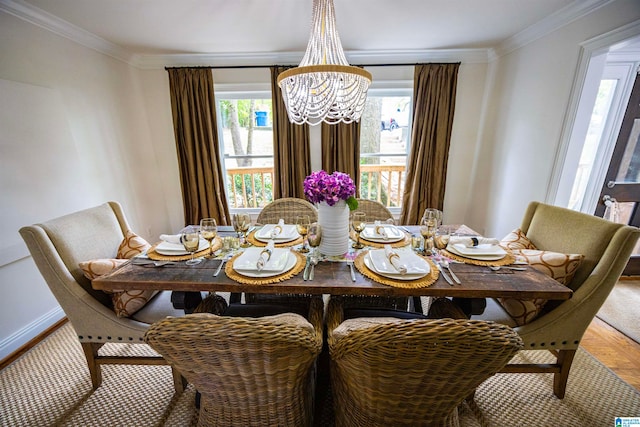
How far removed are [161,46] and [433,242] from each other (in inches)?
125

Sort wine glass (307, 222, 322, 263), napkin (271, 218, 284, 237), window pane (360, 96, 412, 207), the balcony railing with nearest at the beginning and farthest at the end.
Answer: wine glass (307, 222, 322, 263), napkin (271, 218, 284, 237), window pane (360, 96, 412, 207), the balcony railing

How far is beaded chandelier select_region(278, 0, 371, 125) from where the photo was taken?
1.38 metres

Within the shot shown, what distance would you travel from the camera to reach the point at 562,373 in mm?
1313

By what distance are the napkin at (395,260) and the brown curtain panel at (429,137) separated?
1.94m

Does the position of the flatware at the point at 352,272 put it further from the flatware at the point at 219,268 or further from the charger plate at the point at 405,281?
the flatware at the point at 219,268

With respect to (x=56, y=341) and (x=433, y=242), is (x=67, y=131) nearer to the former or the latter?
(x=56, y=341)

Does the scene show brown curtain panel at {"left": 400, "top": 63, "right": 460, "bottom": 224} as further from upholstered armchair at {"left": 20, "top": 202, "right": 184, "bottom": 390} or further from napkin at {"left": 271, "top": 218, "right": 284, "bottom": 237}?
upholstered armchair at {"left": 20, "top": 202, "right": 184, "bottom": 390}

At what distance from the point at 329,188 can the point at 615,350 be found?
2.29m

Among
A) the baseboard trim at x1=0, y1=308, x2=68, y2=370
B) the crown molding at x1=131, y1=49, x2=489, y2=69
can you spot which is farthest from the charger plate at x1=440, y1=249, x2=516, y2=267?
the baseboard trim at x1=0, y1=308, x2=68, y2=370

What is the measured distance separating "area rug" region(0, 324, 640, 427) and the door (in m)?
1.52

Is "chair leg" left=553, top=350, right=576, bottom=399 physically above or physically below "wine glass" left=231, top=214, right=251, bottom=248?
below

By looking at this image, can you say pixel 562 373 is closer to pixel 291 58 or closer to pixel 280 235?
pixel 280 235

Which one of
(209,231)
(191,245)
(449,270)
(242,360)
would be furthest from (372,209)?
(242,360)

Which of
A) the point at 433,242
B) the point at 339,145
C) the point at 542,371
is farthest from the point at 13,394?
the point at 339,145
